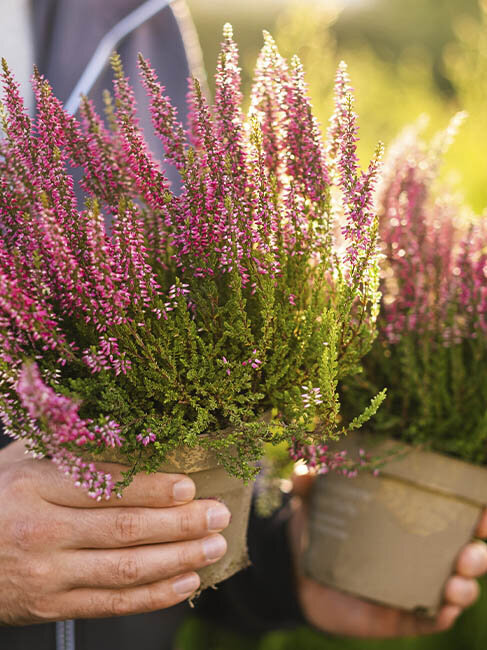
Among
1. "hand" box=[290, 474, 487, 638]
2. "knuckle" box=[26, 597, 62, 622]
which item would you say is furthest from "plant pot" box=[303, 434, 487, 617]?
"knuckle" box=[26, 597, 62, 622]

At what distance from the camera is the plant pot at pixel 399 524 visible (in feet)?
3.14

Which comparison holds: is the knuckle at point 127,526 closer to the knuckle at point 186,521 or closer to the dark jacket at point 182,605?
the knuckle at point 186,521

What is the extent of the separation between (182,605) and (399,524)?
918 millimetres

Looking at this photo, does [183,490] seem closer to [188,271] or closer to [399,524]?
[188,271]

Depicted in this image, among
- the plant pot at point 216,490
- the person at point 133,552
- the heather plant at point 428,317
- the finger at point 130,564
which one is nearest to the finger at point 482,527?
the person at point 133,552

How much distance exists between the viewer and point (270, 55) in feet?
2.08

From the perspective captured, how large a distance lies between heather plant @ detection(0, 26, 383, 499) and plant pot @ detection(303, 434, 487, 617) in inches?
15.3

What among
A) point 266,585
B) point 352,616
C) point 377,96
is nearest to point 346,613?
point 352,616

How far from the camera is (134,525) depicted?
702 millimetres

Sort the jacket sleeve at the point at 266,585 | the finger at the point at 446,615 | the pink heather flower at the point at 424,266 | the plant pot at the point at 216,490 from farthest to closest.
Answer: the jacket sleeve at the point at 266,585 → the finger at the point at 446,615 → the pink heather flower at the point at 424,266 → the plant pot at the point at 216,490

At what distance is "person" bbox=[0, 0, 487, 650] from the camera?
71cm

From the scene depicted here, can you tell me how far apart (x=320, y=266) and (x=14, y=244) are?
1.14 feet

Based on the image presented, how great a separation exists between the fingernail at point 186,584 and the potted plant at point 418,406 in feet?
1.15

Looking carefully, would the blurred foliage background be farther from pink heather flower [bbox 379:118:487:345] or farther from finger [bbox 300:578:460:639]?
finger [bbox 300:578:460:639]
